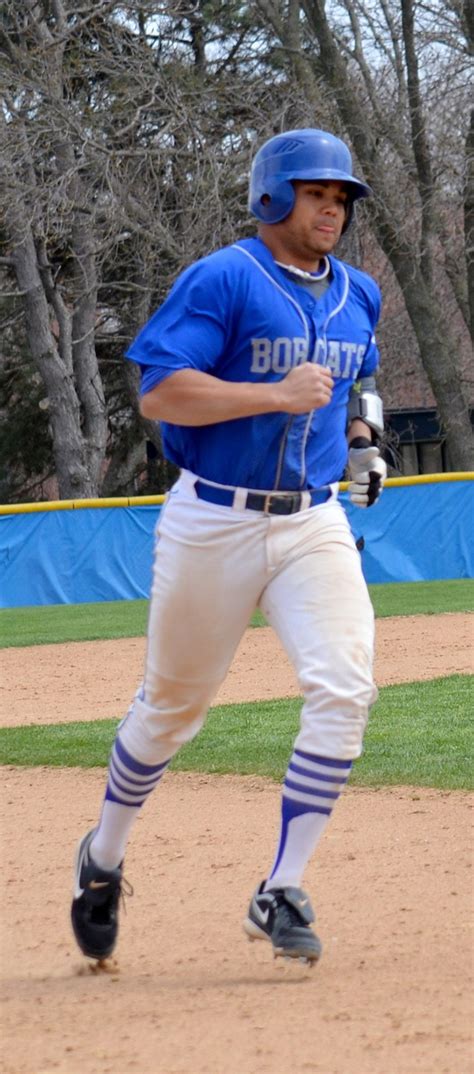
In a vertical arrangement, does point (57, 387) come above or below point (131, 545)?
above

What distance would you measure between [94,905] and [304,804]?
686 millimetres

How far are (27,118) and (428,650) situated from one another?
42.2 ft

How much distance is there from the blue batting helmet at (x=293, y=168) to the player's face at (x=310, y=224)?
0.08 feet

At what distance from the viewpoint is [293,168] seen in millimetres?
3732

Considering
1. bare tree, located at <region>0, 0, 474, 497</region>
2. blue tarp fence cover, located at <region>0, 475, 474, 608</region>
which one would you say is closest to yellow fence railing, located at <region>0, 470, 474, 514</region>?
blue tarp fence cover, located at <region>0, 475, 474, 608</region>

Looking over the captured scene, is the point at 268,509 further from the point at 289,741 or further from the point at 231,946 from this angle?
the point at 289,741

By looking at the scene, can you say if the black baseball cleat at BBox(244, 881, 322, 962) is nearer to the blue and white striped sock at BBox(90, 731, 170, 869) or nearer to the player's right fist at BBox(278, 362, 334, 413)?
the blue and white striped sock at BBox(90, 731, 170, 869)

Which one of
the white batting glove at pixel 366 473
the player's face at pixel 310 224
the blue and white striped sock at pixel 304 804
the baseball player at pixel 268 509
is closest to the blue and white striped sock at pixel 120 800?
the baseball player at pixel 268 509

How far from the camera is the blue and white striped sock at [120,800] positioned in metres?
3.83

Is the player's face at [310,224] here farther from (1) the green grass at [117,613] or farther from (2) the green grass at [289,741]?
(1) the green grass at [117,613]

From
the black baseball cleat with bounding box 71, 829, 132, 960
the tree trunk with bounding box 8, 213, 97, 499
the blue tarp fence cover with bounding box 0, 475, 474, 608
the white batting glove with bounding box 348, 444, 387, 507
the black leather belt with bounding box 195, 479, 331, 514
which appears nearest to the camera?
the black leather belt with bounding box 195, 479, 331, 514

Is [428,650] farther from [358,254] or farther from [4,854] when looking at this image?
[358,254]

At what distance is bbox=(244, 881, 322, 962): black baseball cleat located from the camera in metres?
3.54

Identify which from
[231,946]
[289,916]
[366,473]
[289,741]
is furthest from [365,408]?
[289,741]
